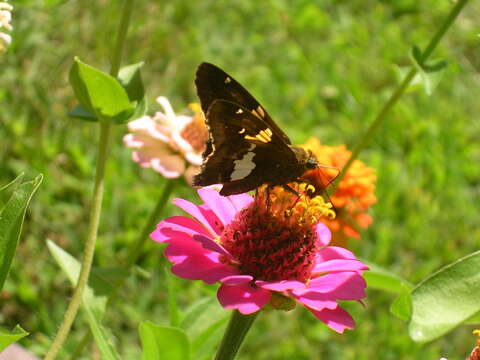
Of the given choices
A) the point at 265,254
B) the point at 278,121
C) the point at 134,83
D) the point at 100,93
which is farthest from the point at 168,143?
the point at 278,121

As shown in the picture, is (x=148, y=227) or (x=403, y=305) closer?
(x=403, y=305)

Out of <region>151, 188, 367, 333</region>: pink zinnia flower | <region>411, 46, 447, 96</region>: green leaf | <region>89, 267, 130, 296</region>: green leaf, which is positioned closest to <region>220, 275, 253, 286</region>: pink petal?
<region>151, 188, 367, 333</region>: pink zinnia flower

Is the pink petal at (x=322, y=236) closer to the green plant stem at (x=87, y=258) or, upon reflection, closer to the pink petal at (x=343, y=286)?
the pink petal at (x=343, y=286)

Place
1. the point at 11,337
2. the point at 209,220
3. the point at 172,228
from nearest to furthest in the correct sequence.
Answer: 1. the point at 11,337
2. the point at 172,228
3. the point at 209,220

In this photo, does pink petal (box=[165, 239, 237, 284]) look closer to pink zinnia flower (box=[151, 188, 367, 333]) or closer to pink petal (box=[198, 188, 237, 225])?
pink zinnia flower (box=[151, 188, 367, 333])

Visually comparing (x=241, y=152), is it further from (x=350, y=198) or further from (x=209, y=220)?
(x=350, y=198)

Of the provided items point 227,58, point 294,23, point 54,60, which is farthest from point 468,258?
point 294,23

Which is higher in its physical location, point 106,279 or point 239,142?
point 239,142
